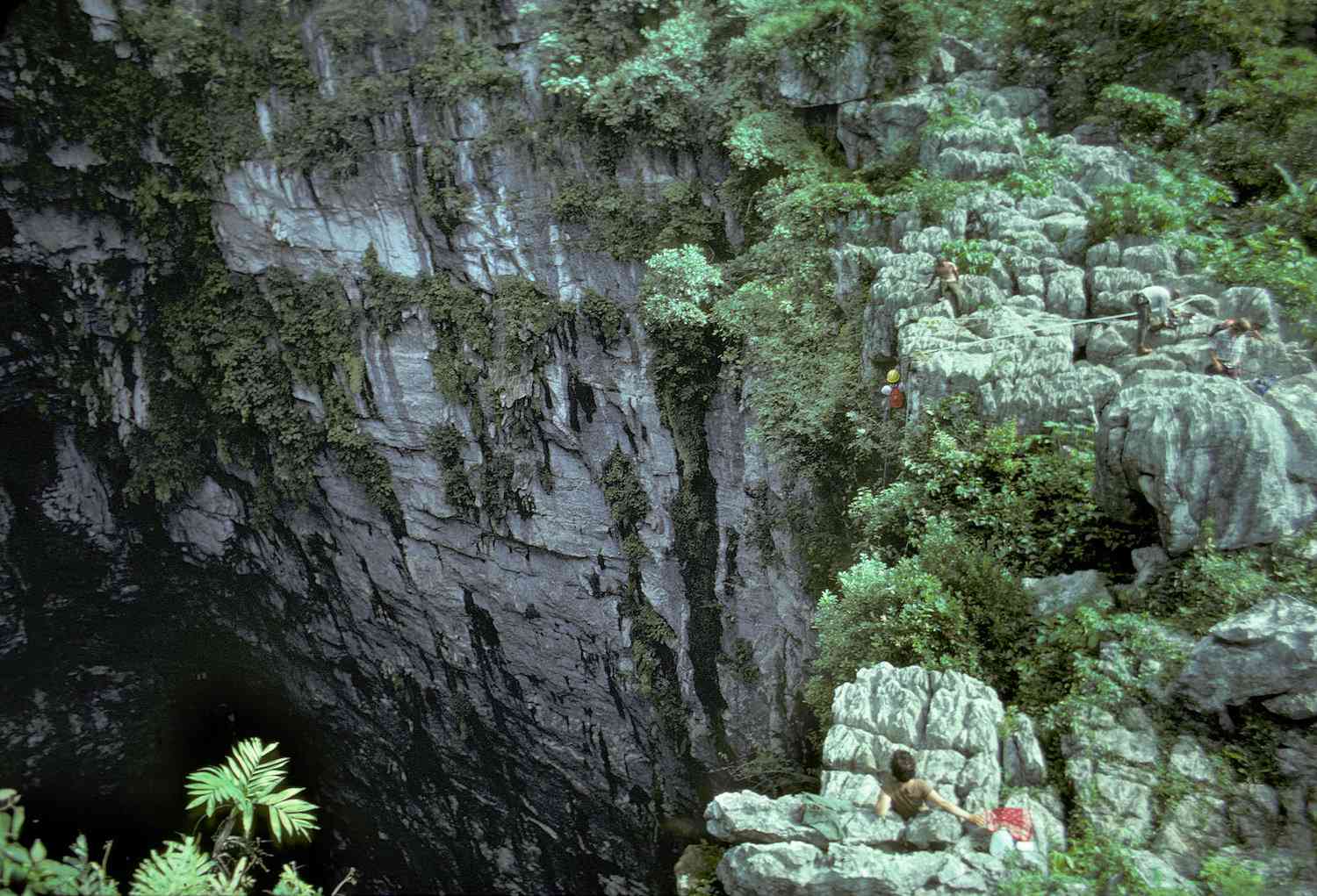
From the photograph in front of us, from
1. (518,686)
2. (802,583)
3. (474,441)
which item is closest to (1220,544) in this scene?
(802,583)

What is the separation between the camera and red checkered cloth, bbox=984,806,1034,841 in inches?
125

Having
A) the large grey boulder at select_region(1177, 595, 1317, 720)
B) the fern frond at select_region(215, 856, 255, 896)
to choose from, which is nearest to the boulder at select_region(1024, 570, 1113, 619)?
the large grey boulder at select_region(1177, 595, 1317, 720)

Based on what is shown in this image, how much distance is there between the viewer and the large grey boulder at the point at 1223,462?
351cm

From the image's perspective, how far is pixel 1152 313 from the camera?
15.4ft

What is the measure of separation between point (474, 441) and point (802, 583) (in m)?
4.67

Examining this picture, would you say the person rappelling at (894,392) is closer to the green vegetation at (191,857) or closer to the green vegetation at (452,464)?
the green vegetation at (191,857)

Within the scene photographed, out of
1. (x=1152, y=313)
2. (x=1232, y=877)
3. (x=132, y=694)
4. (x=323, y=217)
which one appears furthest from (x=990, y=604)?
(x=132, y=694)

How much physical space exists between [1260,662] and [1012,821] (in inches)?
46.0

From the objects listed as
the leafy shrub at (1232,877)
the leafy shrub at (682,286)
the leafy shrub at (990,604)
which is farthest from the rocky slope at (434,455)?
the leafy shrub at (1232,877)

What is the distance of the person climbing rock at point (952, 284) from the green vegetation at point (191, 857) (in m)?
4.66

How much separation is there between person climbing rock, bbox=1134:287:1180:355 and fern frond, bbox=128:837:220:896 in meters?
5.11

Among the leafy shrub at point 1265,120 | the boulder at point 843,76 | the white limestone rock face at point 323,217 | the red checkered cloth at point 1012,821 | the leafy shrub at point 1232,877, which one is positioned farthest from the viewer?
the white limestone rock face at point 323,217

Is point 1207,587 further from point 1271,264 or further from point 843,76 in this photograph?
point 843,76

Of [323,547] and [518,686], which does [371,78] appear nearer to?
[323,547]
